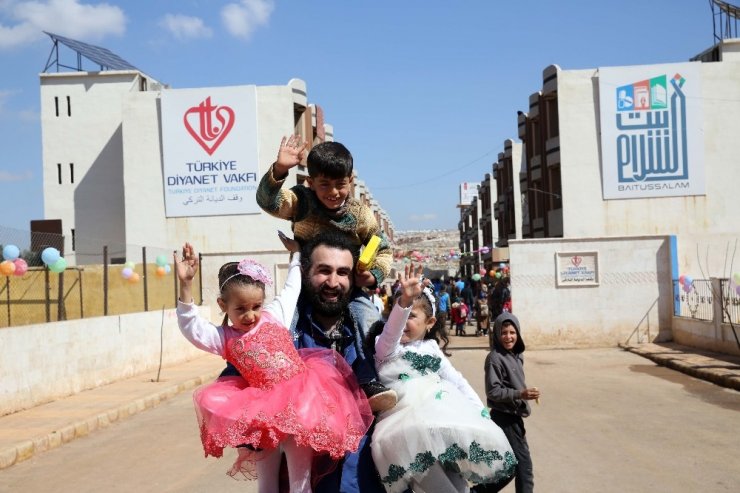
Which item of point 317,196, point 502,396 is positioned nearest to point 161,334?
point 502,396

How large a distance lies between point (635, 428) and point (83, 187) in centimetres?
3478

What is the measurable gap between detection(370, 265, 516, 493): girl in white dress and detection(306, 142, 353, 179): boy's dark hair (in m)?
0.64

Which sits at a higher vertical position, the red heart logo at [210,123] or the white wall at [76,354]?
the red heart logo at [210,123]

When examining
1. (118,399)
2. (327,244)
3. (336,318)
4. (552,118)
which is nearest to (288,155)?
(327,244)

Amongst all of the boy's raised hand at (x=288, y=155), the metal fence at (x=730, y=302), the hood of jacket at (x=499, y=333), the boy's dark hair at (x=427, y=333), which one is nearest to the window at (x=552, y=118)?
the metal fence at (x=730, y=302)

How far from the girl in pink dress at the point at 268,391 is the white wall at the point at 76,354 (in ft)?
34.7

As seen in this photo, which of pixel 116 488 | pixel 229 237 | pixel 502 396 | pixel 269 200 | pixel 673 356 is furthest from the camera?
pixel 229 237

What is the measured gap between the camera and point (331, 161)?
13.7 feet

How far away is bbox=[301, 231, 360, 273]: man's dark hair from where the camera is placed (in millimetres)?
4230

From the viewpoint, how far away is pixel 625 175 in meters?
29.0

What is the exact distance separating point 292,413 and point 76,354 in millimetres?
13908

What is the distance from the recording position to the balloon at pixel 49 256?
52.1ft

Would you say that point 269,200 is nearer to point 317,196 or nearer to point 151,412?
point 317,196

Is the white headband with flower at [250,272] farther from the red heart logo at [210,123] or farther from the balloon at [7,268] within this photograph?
the red heart logo at [210,123]
